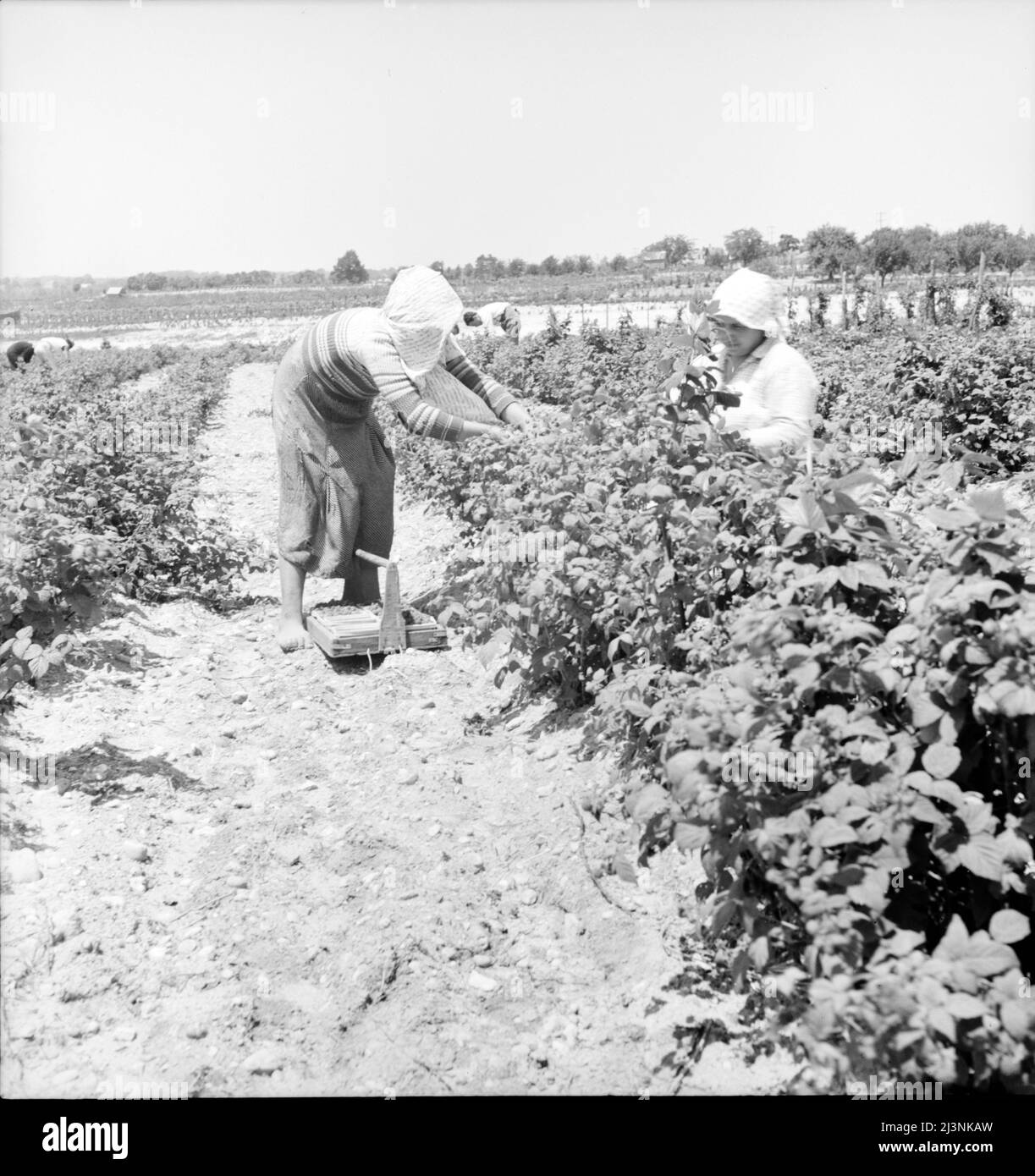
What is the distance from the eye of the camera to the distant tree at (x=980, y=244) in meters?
44.3

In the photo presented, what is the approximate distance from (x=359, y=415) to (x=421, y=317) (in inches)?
29.3

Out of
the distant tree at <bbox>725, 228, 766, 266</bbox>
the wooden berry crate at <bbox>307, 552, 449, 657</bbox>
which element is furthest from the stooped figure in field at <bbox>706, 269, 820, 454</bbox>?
the distant tree at <bbox>725, 228, 766, 266</bbox>

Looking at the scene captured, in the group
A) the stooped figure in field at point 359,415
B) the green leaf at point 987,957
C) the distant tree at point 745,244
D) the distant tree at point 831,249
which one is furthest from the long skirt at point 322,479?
the distant tree at point 745,244

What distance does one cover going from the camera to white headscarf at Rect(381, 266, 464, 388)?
174 inches

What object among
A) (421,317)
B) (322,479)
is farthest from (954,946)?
(322,479)

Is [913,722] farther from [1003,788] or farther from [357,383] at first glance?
[357,383]

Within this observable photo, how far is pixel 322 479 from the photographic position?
5047mm

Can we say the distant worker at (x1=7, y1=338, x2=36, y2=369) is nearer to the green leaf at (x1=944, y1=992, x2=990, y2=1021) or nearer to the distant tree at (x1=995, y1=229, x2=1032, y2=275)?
the green leaf at (x1=944, y1=992, x2=990, y2=1021)

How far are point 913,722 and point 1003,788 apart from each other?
21 cm

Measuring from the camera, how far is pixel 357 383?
482 centimetres

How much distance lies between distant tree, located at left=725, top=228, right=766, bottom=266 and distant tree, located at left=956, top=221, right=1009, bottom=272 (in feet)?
25.5

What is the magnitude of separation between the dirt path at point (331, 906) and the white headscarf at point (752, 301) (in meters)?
1.36

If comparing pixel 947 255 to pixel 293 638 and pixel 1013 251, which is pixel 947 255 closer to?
pixel 1013 251

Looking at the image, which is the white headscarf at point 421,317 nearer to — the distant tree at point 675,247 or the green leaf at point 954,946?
the green leaf at point 954,946
